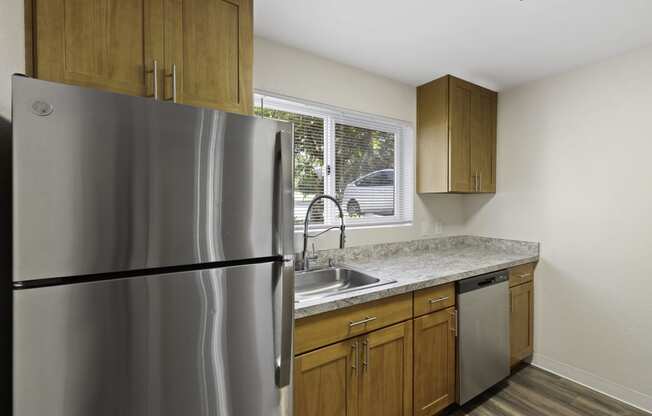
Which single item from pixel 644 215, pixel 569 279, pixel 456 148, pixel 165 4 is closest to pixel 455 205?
pixel 456 148

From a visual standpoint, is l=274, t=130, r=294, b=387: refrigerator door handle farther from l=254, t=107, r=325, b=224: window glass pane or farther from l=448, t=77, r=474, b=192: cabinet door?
l=448, t=77, r=474, b=192: cabinet door

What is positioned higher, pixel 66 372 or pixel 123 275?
pixel 123 275

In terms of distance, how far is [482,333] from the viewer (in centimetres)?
196

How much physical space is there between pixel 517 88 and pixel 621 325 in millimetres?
1990

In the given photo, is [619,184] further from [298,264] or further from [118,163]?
[118,163]

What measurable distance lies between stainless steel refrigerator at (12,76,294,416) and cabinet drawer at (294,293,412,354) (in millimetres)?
216

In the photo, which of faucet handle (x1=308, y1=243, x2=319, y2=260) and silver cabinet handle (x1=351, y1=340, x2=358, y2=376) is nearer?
silver cabinet handle (x1=351, y1=340, x2=358, y2=376)

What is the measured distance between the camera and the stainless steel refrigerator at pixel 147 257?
0.70m

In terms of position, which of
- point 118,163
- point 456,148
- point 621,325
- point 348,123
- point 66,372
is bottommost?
point 621,325

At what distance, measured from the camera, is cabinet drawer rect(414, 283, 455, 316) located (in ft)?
5.52

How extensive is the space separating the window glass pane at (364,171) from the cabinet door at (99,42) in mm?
1380

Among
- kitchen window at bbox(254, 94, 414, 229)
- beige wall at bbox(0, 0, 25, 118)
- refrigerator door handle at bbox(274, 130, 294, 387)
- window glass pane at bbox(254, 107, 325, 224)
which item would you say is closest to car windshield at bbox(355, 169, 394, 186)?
kitchen window at bbox(254, 94, 414, 229)

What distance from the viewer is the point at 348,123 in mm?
2324

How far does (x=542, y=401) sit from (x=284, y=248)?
2.22m
